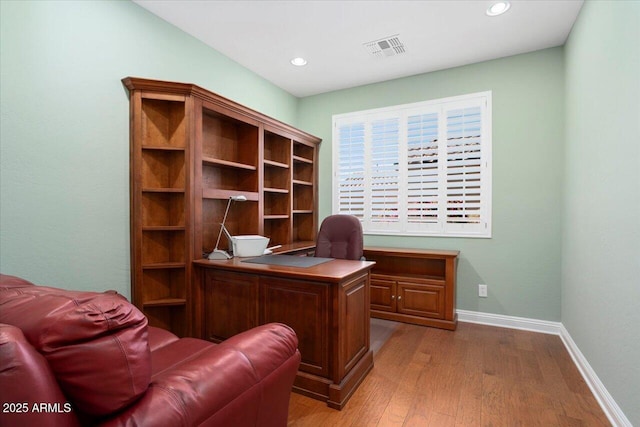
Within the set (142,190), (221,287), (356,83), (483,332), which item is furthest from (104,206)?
(483,332)

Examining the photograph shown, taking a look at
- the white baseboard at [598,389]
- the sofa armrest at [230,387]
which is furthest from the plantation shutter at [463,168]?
the sofa armrest at [230,387]

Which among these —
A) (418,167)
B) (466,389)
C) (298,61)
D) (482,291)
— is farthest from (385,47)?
(466,389)

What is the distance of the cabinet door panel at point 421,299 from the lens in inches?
131

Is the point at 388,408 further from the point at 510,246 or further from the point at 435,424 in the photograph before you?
the point at 510,246

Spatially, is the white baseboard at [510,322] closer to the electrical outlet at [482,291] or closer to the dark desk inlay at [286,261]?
the electrical outlet at [482,291]

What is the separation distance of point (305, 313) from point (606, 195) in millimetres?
2077

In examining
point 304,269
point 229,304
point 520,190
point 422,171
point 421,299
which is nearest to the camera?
point 304,269

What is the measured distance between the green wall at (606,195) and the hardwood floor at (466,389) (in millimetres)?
259

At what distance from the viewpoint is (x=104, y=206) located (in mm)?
2332

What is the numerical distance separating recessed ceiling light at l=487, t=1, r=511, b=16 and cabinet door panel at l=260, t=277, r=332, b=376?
8.64 feet

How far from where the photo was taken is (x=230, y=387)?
1016 mm

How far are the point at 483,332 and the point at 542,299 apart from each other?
697 millimetres

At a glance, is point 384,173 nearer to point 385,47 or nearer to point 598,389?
point 385,47

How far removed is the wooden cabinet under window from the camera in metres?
3.30
